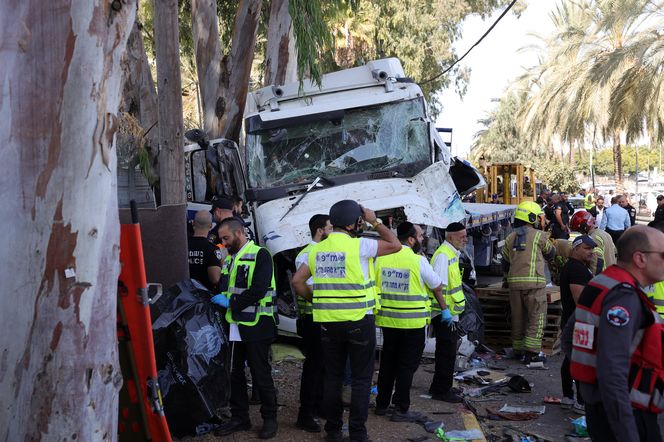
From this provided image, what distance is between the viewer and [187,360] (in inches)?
214

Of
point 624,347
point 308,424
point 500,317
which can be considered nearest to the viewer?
point 624,347

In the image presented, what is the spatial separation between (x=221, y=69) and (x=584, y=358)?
955cm

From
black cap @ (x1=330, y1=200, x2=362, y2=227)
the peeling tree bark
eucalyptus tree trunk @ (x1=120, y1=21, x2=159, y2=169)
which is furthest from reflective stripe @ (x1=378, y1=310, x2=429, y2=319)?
eucalyptus tree trunk @ (x1=120, y1=21, x2=159, y2=169)

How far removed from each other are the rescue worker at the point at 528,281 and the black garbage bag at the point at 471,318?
0.61 meters

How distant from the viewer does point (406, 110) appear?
970cm

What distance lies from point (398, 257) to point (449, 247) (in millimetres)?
918

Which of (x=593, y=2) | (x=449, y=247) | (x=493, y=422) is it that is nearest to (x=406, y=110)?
(x=449, y=247)

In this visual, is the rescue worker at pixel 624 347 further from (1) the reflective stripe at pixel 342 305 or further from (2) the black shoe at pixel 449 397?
(2) the black shoe at pixel 449 397

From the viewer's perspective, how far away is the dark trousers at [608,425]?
336 centimetres

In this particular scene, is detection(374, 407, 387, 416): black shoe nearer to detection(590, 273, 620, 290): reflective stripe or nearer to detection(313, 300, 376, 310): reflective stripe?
detection(313, 300, 376, 310): reflective stripe

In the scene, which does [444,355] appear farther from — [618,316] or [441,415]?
[618,316]

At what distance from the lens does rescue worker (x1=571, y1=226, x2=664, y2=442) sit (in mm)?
3230

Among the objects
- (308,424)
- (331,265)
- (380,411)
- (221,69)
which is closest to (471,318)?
(380,411)

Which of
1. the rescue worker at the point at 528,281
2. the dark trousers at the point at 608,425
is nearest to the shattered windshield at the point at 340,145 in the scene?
the rescue worker at the point at 528,281
